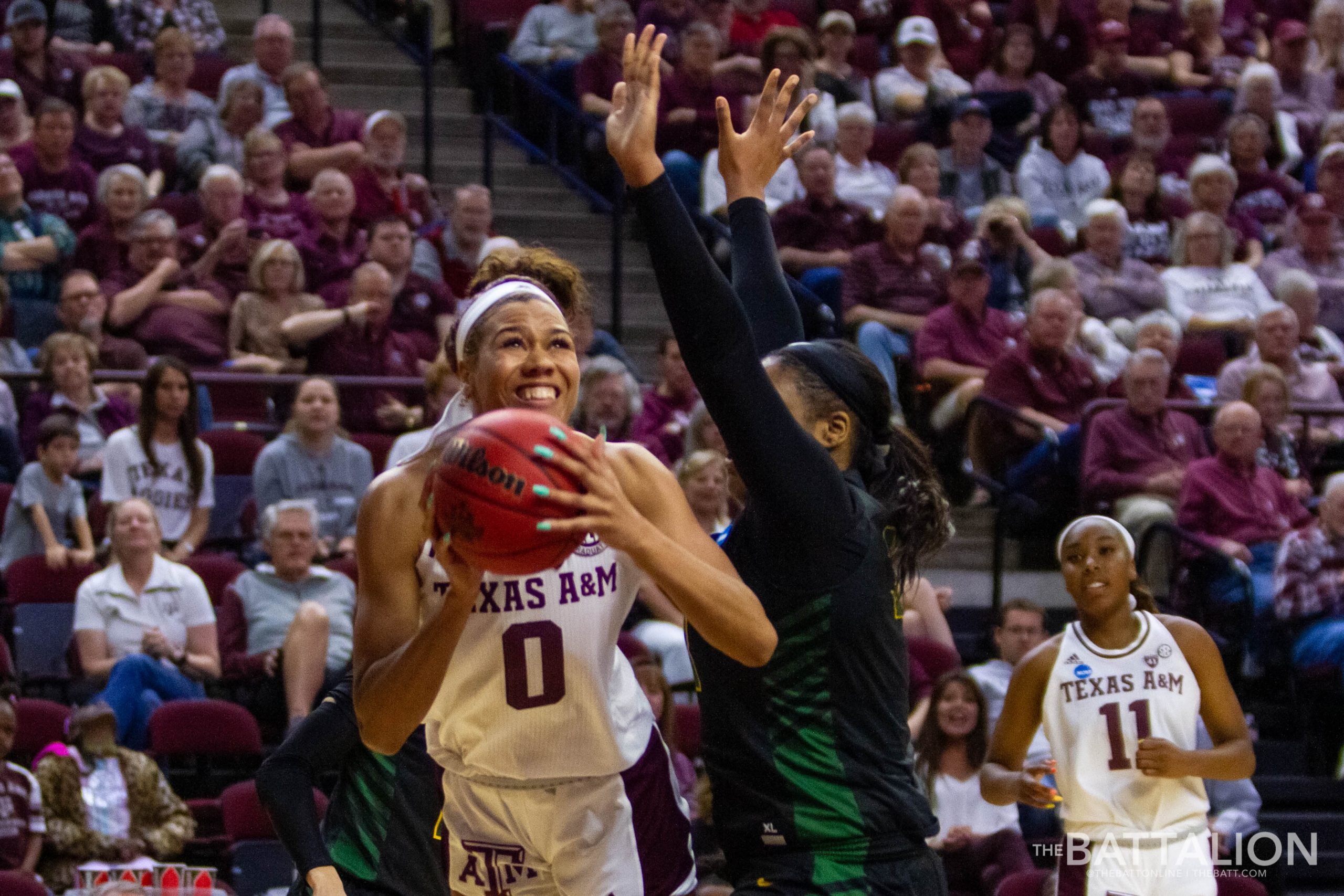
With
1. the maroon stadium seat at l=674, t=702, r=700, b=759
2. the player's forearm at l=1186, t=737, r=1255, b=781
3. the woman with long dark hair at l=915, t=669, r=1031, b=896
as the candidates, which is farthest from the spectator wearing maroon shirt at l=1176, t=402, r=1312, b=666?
the player's forearm at l=1186, t=737, r=1255, b=781

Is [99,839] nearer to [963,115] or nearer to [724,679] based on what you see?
[724,679]

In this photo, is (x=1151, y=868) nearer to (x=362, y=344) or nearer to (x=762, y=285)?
(x=762, y=285)

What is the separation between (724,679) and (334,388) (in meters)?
5.54

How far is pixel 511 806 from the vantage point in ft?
10.7

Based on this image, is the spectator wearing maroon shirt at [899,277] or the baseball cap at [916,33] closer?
the spectator wearing maroon shirt at [899,277]

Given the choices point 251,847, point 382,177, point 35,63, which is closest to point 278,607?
point 251,847

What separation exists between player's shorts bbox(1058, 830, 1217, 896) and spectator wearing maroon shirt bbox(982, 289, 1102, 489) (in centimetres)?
385

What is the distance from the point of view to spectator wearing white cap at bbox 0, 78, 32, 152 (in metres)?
9.54

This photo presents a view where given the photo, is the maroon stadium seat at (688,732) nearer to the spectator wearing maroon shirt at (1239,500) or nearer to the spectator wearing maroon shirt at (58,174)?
the spectator wearing maroon shirt at (1239,500)

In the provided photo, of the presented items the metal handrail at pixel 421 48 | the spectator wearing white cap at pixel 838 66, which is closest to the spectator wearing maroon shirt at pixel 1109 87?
the spectator wearing white cap at pixel 838 66

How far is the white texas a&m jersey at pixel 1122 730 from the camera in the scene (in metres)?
5.23

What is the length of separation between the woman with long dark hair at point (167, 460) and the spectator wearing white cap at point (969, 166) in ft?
16.6

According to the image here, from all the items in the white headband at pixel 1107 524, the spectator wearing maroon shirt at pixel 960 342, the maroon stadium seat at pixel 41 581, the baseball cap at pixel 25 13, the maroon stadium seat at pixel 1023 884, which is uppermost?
the baseball cap at pixel 25 13

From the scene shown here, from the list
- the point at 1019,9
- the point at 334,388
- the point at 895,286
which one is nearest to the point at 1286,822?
the point at 895,286
